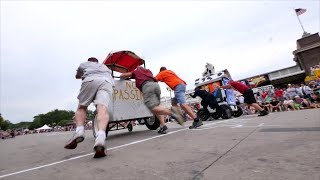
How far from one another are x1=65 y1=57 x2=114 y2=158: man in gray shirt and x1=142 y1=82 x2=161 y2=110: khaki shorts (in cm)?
161

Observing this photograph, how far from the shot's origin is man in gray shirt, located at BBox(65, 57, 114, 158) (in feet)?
12.3

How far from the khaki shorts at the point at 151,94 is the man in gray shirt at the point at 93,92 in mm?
1615

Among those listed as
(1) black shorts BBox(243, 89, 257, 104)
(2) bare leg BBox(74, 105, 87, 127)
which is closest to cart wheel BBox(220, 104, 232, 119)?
(1) black shorts BBox(243, 89, 257, 104)

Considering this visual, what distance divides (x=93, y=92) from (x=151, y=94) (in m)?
2.05

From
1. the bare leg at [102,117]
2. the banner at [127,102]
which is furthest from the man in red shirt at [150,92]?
the bare leg at [102,117]

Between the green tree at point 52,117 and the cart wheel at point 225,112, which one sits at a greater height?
the green tree at point 52,117

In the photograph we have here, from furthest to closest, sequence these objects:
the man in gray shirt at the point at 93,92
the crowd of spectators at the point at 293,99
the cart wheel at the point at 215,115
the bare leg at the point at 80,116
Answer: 1. the crowd of spectators at the point at 293,99
2. the cart wheel at the point at 215,115
3. the bare leg at the point at 80,116
4. the man in gray shirt at the point at 93,92

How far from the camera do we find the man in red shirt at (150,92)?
19.4 ft

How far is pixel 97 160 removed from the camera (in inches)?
131

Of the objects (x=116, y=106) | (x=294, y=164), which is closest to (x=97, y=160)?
(x=294, y=164)

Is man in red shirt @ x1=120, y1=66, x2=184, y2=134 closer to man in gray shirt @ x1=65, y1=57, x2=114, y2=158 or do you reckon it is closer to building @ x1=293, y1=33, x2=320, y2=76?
man in gray shirt @ x1=65, y1=57, x2=114, y2=158

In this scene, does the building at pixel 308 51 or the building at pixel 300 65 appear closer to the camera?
the building at pixel 308 51

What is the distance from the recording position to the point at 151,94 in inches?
Result: 236

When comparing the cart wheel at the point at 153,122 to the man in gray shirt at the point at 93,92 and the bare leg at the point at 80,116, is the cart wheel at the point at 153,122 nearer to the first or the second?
the man in gray shirt at the point at 93,92
